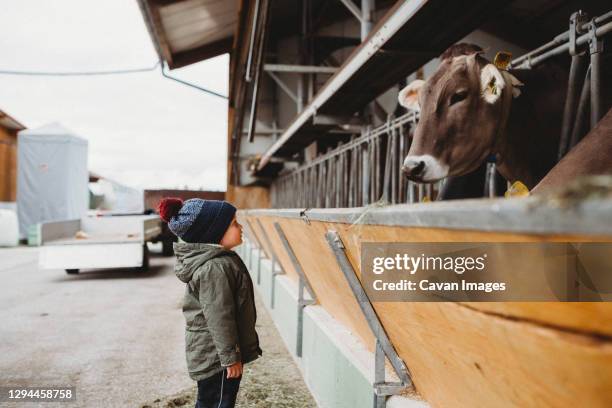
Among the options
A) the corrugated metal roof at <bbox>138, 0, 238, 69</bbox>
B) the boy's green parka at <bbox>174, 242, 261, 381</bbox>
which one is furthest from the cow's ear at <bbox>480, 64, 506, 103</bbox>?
the corrugated metal roof at <bbox>138, 0, 238, 69</bbox>

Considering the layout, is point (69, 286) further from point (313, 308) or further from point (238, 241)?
point (238, 241)

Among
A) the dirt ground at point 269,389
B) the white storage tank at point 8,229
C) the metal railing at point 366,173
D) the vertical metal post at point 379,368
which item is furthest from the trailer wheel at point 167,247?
the vertical metal post at point 379,368

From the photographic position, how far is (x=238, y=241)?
2.57m

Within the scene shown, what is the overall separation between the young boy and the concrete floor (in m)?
1.16

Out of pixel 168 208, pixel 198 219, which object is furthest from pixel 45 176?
pixel 198 219

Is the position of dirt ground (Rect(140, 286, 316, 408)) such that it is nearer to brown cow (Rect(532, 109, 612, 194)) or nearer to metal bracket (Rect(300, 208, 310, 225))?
metal bracket (Rect(300, 208, 310, 225))

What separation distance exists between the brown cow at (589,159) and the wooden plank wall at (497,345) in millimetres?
831

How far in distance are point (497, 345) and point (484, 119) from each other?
1957mm

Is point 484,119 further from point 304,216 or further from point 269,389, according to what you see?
point 269,389

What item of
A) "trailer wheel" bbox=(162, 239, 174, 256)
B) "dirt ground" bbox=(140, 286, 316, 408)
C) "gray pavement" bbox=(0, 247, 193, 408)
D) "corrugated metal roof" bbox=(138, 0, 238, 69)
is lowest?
"gray pavement" bbox=(0, 247, 193, 408)

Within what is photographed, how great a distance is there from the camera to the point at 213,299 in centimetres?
235

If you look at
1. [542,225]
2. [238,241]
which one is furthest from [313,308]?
[542,225]

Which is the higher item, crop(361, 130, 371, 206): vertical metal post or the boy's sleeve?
crop(361, 130, 371, 206): vertical metal post

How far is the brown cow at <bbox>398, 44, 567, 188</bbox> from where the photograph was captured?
2711mm
